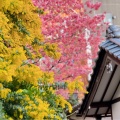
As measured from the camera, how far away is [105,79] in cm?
677

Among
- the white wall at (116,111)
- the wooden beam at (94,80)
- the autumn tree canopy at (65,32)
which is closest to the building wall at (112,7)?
the autumn tree canopy at (65,32)

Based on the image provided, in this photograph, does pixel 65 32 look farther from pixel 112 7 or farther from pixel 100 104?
pixel 112 7

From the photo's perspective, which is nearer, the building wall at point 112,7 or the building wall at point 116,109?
the building wall at point 116,109

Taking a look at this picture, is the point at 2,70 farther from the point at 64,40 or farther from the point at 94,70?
the point at 64,40

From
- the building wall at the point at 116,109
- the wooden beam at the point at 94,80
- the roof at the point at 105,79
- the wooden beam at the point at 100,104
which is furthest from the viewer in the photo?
the wooden beam at the point at 100,104

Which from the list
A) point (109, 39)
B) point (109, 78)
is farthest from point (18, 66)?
point (109, 78)

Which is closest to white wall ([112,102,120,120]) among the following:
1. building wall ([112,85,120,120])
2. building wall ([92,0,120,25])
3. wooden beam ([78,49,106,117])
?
building wall ([112,85,120,120])

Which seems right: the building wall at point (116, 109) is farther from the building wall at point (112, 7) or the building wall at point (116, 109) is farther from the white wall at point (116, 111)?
the building wall at point (112, 7)

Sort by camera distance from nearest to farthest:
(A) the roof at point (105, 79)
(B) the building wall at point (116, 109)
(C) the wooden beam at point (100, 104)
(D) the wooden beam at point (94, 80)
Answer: (A) the roof at point (105, 79), (D) the wooden beam at point (94, 80), (B) the building wall at point (116, 109), (C) the wooden beam at point (100, 104)

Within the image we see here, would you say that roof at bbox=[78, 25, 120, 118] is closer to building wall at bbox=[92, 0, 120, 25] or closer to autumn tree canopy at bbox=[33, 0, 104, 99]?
autumn tree canopy at bbox=[33, 0, 104, 99]

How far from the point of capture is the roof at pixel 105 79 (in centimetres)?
594

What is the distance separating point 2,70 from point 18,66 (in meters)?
0.63

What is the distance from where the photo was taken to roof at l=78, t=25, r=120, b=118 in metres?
5.94

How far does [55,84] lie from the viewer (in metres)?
4.59
